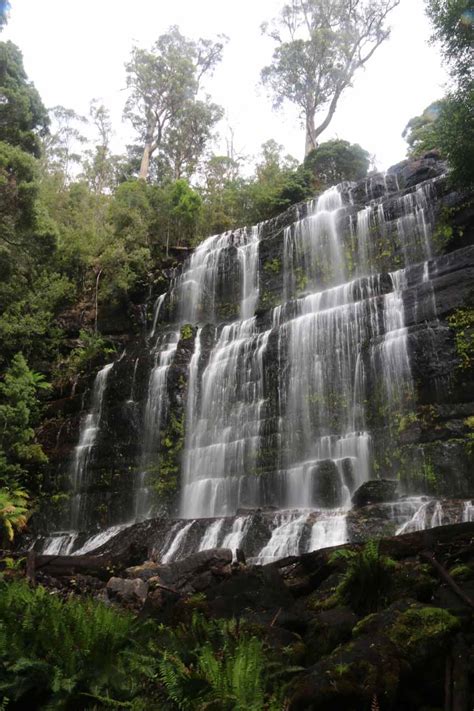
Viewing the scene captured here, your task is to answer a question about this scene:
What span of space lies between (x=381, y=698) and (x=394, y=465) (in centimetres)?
959

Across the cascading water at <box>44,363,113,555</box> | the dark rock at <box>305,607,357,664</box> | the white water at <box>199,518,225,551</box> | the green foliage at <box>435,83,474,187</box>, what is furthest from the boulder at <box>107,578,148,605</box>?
the green foliage at <box>435,83,474,187</box>

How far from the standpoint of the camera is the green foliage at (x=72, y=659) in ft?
10.8

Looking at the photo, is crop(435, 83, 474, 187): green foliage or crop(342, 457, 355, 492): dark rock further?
Answer: crop(342, 457, 355, 492): dark rock

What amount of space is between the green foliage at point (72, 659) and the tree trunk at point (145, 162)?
32.3 m

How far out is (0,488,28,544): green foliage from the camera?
49.1 feet

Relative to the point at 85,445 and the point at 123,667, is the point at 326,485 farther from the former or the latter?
the point at 123,667

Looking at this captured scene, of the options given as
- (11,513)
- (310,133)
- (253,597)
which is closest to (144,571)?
(253,597)

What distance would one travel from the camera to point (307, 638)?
13.1 ft

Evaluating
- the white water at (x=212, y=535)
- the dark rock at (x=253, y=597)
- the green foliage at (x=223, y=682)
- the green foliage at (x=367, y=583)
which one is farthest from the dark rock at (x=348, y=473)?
the green foliage at (x=223, y=682)

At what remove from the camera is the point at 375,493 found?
10664 millimetres

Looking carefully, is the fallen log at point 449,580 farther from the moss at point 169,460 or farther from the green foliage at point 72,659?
the moss at point 169,460

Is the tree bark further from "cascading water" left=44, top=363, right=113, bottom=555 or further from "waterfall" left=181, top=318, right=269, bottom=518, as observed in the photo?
"waterfall" left=181, top=318, right=269, bottom=518

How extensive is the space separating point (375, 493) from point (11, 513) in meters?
9.96

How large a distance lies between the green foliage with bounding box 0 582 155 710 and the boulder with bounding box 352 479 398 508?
7238 millimetres
